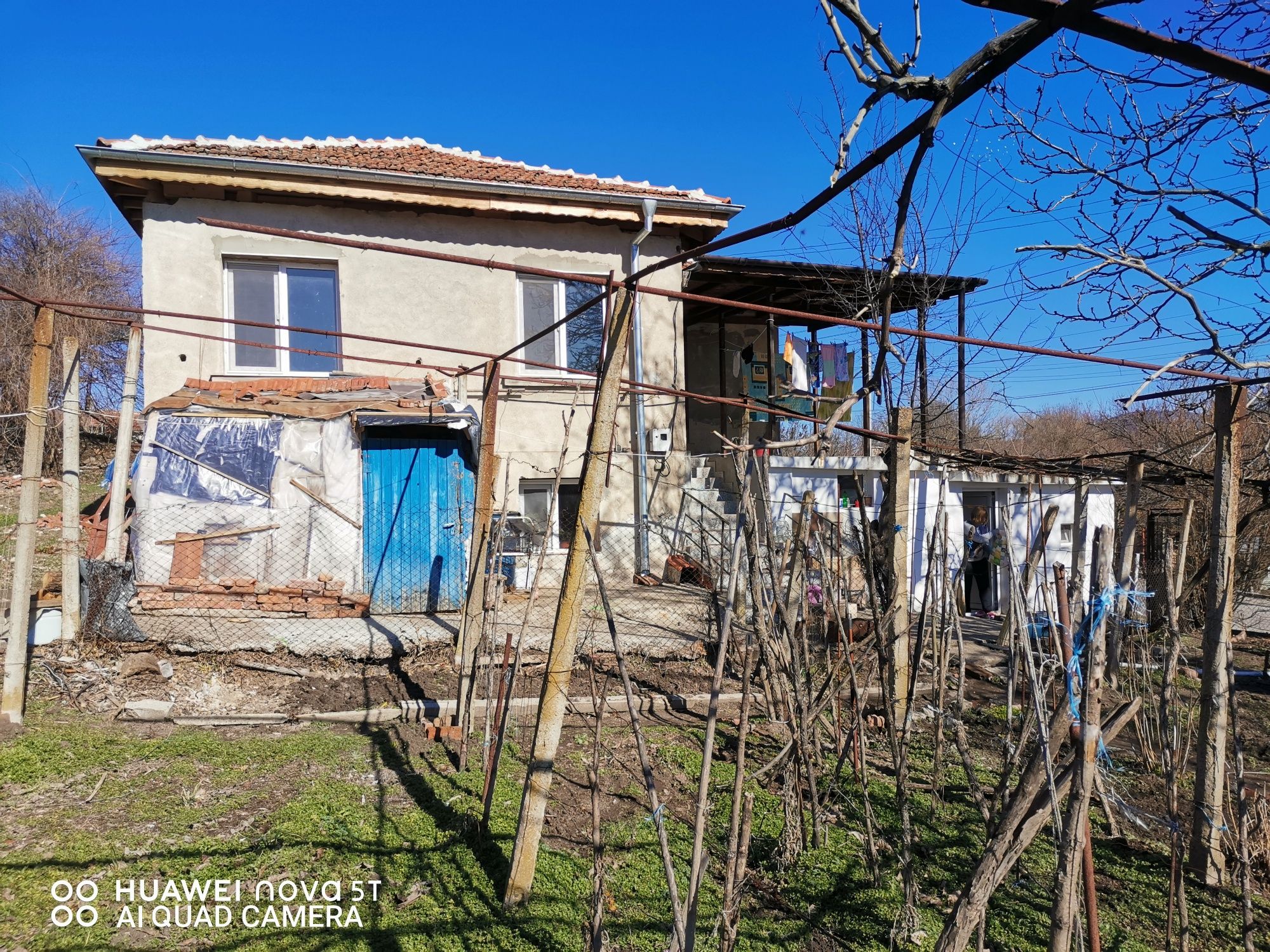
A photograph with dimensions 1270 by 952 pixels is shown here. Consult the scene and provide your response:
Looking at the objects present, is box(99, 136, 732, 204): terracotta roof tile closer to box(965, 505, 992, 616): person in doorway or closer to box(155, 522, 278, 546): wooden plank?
box(155, 522, 278, 546): wooden plank

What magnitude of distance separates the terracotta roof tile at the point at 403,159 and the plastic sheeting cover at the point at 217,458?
129 inches

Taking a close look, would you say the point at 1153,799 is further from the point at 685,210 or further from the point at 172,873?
the point at 685,210

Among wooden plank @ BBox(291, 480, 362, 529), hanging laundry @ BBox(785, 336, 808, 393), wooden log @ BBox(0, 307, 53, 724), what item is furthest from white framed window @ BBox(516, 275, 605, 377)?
wooden log @ BBox(0, 307, 53, 724)

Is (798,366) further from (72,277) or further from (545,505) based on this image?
(72,277)

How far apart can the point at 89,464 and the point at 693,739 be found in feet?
50.8

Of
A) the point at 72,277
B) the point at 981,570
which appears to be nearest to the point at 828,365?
the point at 981,570

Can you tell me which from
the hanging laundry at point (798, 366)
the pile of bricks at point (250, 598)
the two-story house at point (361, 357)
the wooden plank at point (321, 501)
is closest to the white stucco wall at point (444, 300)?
the two-story house at point (361, 357)

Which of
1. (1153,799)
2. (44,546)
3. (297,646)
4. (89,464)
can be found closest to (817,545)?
(1153,799)

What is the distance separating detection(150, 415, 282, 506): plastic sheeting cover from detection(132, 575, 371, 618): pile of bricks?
0.91 meters

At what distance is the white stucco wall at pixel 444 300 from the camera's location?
9.48m

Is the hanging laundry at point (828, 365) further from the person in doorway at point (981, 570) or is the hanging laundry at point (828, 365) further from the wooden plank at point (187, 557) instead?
the wooden plank at point (187, 557)

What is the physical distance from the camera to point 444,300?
Answer: 407 inches

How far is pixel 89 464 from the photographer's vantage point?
16.1 m

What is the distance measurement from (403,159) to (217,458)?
484cm
